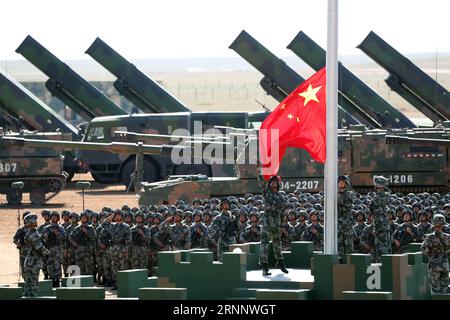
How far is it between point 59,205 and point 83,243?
1476 cm

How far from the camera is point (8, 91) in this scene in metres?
42.4

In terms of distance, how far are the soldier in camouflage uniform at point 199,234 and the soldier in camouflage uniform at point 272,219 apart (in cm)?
484

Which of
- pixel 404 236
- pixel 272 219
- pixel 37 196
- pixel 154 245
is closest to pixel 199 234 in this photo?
pixel 154 245

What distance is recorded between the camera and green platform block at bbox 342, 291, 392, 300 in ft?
41.3

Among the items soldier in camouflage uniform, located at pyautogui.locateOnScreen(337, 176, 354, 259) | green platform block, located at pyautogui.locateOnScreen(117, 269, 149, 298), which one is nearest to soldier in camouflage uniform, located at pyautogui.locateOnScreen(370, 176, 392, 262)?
soldier in camouflage uniform, located at pyautogui.locateOnScreen(337, 176, 354, 259)

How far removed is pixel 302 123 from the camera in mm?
15109

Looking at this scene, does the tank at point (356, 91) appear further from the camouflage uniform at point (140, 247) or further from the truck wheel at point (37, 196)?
the camouflage uniform at point (140, 247)

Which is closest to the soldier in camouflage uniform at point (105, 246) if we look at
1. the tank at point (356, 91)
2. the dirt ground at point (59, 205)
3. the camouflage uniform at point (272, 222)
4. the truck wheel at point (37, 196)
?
the dirt ground at point (59, 205)

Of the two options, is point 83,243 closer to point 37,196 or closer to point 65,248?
point 65,248

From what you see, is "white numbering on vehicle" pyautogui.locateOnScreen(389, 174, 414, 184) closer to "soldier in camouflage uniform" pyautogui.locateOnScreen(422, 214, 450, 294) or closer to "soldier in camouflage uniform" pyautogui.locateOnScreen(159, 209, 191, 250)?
"soldier in camouflage uniform" pyautogui.locateOnScreen(159, 209, 191, 250)
